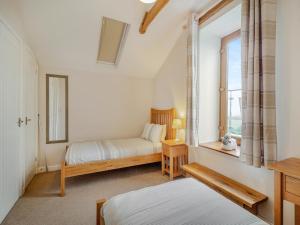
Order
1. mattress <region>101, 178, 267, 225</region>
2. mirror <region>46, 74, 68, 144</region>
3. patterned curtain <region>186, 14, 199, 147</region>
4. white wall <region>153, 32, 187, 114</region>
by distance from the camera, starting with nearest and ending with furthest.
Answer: mattress <region>101, 178, 267, 225</region> < patterned curtain <region>186, 14, 199, 147</region> < white wall <region>153, 32, 187, 114</region> < mirror <region>46, 74, 68, 144</region>

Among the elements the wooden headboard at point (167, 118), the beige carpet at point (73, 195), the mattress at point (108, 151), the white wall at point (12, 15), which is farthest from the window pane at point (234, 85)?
the white wall at point (12, 15)

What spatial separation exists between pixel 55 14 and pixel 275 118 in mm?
3145

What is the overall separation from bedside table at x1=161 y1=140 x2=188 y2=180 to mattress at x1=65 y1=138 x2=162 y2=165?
0.27 m

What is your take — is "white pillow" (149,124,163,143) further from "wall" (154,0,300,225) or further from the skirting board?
the skirting board

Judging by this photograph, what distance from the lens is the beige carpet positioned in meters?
1.83

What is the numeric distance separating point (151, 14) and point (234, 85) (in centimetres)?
170

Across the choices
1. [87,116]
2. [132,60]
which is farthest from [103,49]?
[87,116]

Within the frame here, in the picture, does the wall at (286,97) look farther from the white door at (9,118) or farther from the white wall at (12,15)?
the white wall at (12,15)

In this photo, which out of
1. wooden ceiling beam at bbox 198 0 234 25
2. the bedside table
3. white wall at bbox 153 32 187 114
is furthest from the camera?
white wall at bbox 153 32 187 114

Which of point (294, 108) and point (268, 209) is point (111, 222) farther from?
point (294, 108)

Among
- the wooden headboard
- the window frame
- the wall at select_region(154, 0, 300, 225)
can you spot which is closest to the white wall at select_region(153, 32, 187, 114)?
the wooden headboard

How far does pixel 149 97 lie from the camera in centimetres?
419

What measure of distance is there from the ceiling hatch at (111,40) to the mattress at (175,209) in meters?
2.74

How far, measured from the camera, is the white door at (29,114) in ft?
7.75
